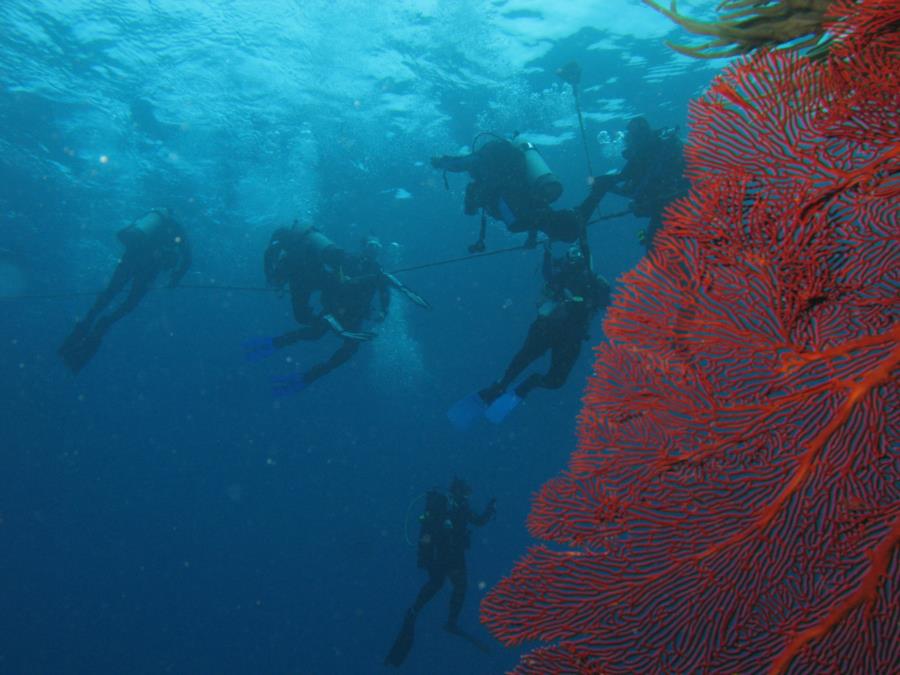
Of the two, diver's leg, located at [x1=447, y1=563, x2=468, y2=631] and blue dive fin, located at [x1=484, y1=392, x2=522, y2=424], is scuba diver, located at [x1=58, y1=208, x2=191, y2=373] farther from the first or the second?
diver's leg, located at [x1=447, y1=563, x2=468, y2=631]

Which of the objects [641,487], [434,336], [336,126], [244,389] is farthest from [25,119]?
[244,389]

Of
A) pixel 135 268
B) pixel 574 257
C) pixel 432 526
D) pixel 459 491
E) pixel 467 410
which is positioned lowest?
pixel 432 526

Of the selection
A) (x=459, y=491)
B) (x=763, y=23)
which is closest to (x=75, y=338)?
(x=459, y=491)

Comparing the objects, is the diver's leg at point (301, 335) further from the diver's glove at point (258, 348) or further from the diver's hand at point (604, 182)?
Result: the diver's hand at point (604, 182)

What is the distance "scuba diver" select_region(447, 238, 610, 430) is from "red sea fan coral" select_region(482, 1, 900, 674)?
522 cm

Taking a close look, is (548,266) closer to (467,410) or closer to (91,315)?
(467,410)

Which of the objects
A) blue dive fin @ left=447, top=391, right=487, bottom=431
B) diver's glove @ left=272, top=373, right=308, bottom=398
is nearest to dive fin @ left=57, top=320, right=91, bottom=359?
diver's glove @ left=272, top=373, right=308, bottom=398

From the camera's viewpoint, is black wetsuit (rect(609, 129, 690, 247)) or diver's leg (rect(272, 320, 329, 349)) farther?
diver's leg (rect(272, 320, 329, 349))

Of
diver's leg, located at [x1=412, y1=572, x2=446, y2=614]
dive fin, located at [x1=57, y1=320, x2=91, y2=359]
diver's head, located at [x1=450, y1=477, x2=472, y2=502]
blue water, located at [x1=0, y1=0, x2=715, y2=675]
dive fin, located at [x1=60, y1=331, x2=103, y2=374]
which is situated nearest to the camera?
dive fin, located at [x1=60, y1=331, x2=103, y2=374]

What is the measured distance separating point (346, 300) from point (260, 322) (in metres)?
40.5

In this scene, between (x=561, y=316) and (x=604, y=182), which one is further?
(x=561, y=316)

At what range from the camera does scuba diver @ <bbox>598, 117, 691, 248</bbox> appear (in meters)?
7.58

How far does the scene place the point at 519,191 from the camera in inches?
291

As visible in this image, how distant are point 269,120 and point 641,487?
73.9 ft
